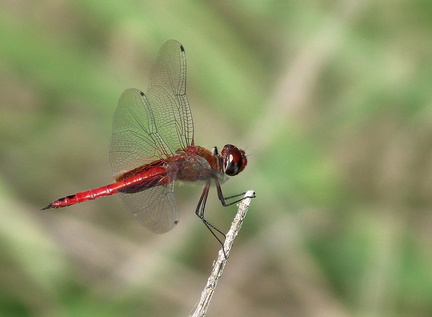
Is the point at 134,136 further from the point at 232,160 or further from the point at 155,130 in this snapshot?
the point at 232,160

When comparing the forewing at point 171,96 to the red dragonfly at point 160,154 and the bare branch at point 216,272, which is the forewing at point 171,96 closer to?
the red dragonfly at point 160,154

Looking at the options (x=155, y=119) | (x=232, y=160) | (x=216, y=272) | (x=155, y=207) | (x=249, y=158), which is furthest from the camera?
(x=249, y=158)

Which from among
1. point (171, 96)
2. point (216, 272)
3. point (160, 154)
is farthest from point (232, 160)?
point (216, 272)

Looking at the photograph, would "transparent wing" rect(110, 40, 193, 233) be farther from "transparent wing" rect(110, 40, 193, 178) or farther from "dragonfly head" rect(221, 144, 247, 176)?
"dragonfly head" rect(221, 144, 247, 176)

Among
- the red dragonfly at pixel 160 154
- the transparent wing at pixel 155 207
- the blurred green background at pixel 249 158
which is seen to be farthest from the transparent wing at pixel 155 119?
the blurred green background at pixel 249 158

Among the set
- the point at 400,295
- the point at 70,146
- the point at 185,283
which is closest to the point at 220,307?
the point at 185,283

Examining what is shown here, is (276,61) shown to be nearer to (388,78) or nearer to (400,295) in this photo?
(388,78)

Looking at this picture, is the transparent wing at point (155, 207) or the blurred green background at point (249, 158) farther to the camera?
the blurred green background at point (249, 158)
